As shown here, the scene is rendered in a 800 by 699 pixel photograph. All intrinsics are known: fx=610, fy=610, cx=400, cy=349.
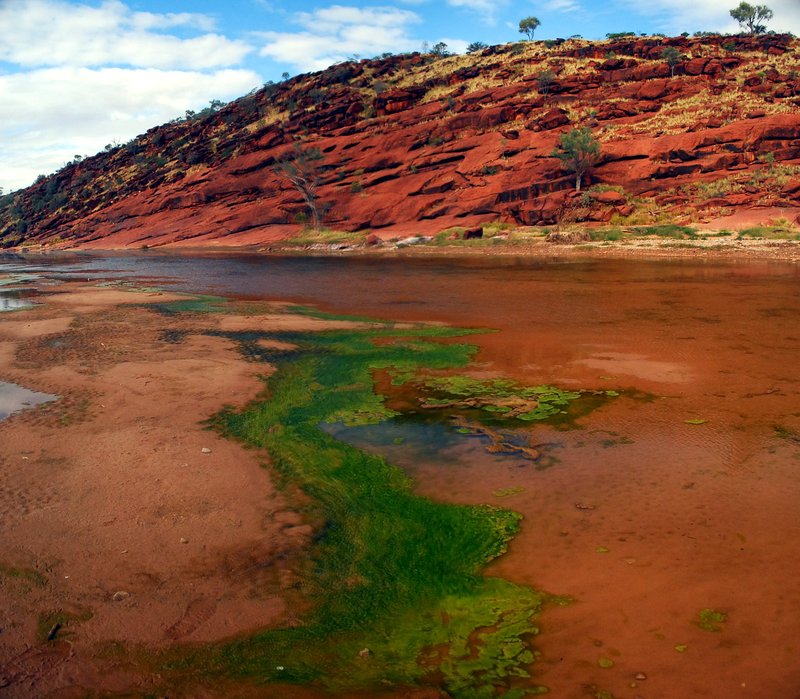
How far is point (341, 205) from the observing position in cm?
5756

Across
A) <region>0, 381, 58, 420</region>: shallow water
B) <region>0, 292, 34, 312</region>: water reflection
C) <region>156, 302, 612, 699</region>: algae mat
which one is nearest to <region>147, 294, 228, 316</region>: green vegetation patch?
<region>0, 292, 34, 312</region>: water reflection

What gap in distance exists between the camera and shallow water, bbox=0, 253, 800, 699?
13.6 feet

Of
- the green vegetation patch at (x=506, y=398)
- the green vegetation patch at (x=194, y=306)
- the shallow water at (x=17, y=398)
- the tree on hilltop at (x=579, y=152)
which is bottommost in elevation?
the green vegetation patch at (x=506, y=398)

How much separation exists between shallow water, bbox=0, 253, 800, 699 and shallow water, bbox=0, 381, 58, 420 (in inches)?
206

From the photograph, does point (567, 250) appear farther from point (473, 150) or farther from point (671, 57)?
point (671, 57)

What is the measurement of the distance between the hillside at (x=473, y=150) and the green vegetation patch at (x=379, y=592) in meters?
36.8

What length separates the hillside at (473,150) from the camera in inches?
1750

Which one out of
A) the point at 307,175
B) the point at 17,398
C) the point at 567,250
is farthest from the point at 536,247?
the point at 17,398

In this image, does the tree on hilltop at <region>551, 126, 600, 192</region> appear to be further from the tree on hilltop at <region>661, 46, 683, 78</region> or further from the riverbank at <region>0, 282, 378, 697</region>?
the riverbank at <region>0, 282, 378, 697</region>

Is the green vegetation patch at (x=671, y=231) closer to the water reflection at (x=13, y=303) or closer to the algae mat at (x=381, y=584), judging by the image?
the algae mat at (x=381, y=584)

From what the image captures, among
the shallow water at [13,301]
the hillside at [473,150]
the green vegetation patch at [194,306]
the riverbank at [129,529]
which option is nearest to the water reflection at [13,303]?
the shallow water at [13,301]

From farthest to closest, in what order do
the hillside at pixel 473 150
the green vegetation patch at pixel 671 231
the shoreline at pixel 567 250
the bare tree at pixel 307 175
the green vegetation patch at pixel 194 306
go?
1. the bare tree at pixel 307 175
2. the hillside at pixel 473 150
3. the green vegetation patch at pixel 671 231
4. the shoreline at pixel 567 250
5. the green vegetation patch at pixel 194 306

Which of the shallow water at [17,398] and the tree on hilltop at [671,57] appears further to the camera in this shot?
the tree on hilltop at [671,57]

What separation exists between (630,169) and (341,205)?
25.6 metres
